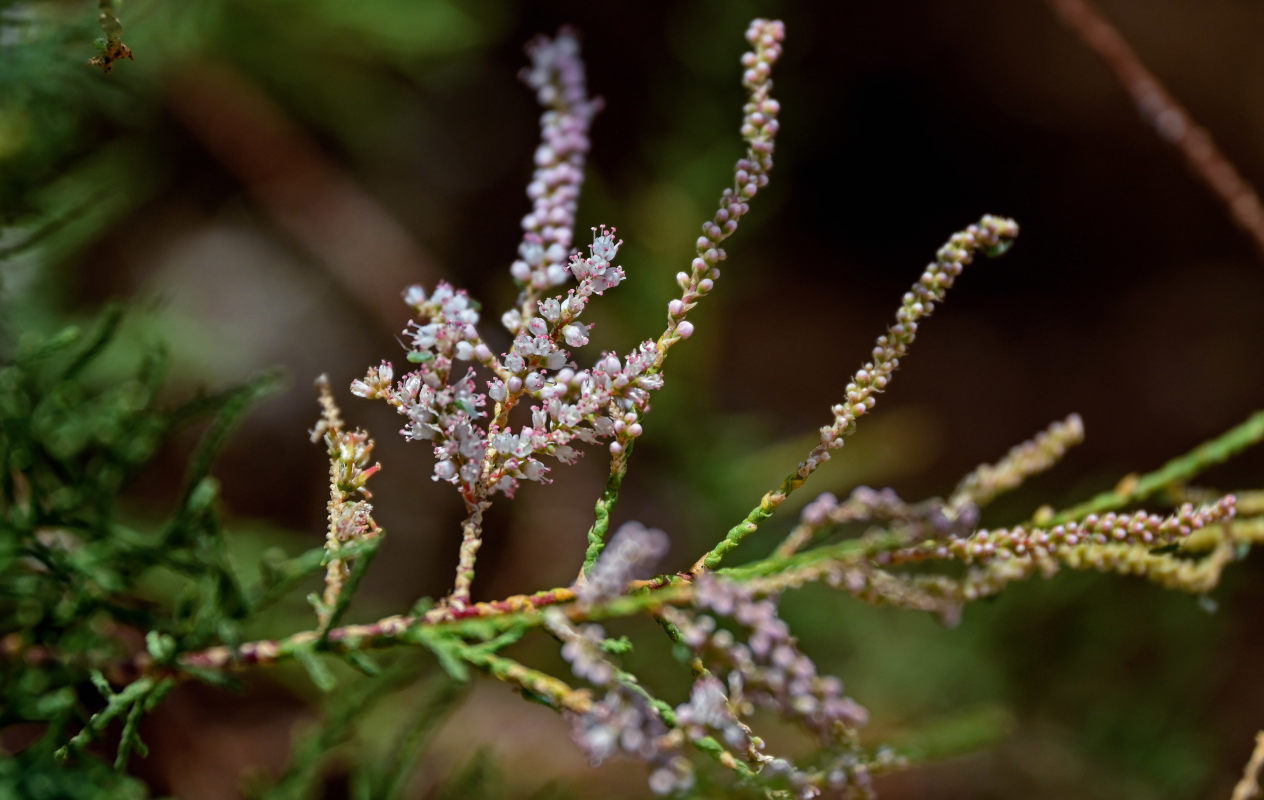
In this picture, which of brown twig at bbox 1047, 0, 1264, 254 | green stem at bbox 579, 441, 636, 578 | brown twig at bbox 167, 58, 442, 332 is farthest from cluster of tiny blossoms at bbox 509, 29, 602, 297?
brown twig at bbox 167, 58, 442, 332

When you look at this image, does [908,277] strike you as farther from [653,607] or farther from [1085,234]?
[653,607]

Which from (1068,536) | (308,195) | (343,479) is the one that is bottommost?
(343,479)

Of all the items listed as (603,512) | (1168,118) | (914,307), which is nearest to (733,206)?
(914,307)

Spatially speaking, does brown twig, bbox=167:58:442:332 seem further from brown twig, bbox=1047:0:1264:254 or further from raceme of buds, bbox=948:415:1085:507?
raceme of buds, bbox=948:415:1085:507

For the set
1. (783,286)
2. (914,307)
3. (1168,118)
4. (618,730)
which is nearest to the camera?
(618,730)

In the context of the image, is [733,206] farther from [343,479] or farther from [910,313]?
[343,479]

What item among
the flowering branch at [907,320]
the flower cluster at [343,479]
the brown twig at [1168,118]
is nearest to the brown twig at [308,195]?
the brown twig at [1168,118]
